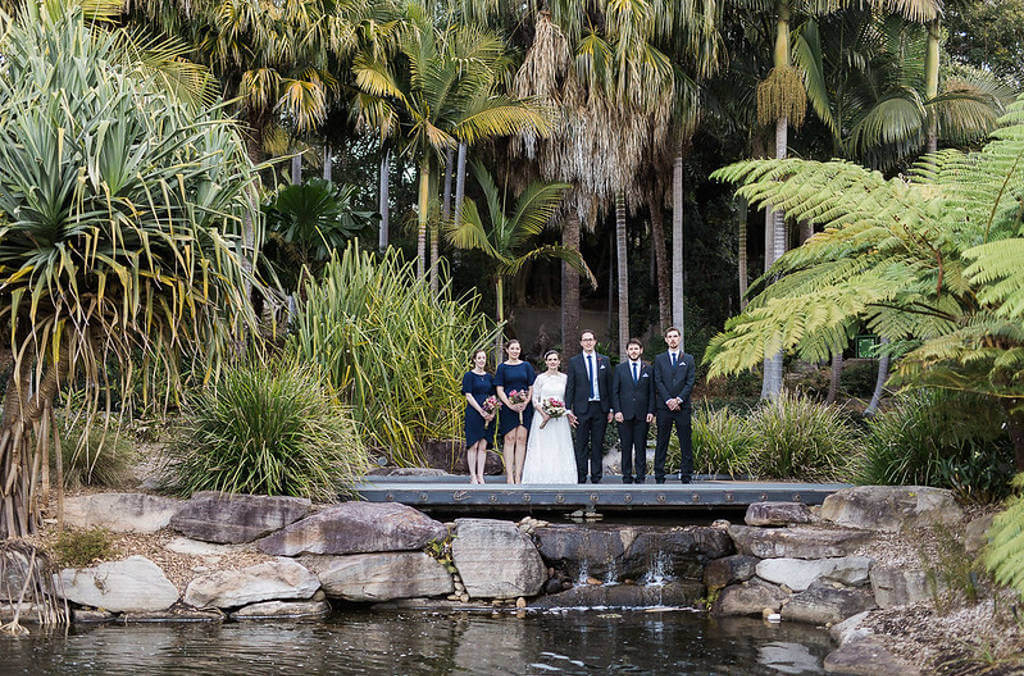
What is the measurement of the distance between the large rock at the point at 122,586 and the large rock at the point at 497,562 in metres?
2.55

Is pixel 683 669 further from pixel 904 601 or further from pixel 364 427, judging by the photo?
pixel 364 427

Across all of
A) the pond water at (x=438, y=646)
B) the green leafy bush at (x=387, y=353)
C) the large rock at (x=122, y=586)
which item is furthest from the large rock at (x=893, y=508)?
the large rock at (x=122, y=586)

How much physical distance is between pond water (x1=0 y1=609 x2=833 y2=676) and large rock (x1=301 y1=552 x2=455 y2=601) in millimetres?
218

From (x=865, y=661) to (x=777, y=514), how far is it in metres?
2.64

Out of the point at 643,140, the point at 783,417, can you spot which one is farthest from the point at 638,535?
the point at 643,140

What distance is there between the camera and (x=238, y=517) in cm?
1023

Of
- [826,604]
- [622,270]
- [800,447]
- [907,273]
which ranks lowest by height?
[826,604]

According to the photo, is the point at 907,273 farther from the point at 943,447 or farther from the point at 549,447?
the point at 549,447

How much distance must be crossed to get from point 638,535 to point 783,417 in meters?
3.58

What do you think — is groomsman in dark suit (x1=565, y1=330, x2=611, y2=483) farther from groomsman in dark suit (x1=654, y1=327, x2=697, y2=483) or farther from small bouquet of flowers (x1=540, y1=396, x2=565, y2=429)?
groomsman in dark suit (x1=654, y1=327, x2=697, y2=483)

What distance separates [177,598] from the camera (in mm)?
9727

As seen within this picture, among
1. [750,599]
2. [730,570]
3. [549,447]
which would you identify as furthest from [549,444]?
[750,599]

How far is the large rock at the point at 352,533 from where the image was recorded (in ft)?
33.3

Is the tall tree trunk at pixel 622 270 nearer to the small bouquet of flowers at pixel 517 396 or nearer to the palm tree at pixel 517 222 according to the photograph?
the palm tree at pixel 517 222
